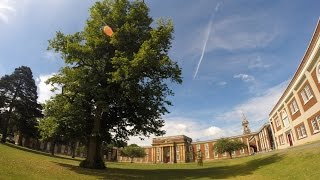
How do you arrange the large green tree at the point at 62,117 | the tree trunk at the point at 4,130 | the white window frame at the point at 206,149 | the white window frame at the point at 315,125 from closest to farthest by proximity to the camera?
1. the large green tree at the point at 62,117
2. the white window frame at the point at 315,125
3. the tree trunk at the point at 4,130
4. the white window frame at the point at 206,149

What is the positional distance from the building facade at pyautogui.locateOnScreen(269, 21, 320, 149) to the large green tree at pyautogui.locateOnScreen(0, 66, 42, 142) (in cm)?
5093

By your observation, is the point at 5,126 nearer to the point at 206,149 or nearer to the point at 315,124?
the point at 315,124

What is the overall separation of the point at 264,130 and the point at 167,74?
2538 inches

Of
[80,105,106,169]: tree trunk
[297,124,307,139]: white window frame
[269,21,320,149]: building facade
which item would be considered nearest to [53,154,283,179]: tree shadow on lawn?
[80,105,106,169]: tree trunk

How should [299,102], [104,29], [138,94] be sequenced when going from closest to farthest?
[138,94] → [104,29] → [299,102]

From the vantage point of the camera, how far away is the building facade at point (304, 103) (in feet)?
104

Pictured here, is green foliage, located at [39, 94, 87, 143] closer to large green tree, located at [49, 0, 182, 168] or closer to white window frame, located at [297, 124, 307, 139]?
large green tree, located at [49, 0, 182, 168]

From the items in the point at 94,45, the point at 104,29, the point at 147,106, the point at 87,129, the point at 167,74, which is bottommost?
the point at 87,129

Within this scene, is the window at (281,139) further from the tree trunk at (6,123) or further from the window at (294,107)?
the tree trunk at (6,123)

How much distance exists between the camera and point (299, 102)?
40.5 metres

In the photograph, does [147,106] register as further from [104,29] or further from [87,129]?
[104,29]

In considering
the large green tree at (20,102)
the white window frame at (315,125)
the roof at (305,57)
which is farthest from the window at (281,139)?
the large green tree at (20,102)

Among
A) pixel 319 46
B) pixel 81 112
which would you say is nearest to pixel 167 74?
pixel 81 112

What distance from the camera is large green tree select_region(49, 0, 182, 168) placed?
1030 inches
